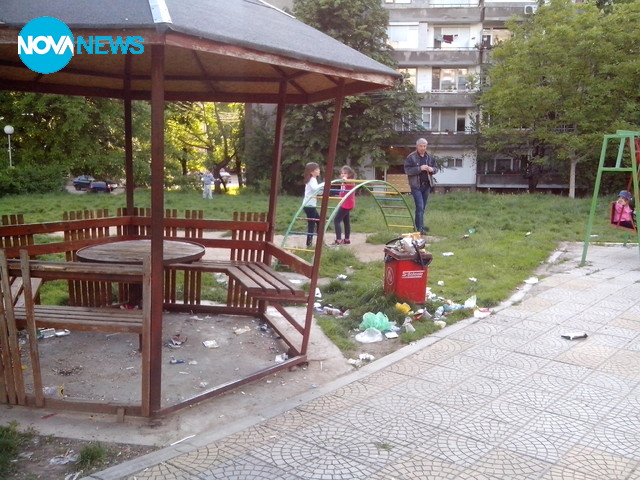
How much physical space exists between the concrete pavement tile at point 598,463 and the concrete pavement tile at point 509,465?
171 millimetres

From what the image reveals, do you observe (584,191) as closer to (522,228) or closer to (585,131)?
(585,131)

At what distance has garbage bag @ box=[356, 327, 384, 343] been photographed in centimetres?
571

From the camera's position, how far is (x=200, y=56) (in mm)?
5586

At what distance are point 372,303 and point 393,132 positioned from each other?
2515 cm

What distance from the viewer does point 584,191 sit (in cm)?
3325

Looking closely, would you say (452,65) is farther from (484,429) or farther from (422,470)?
(422,470)

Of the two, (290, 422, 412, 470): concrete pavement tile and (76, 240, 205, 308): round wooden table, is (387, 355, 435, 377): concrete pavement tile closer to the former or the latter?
(290, 422, 412, 470): concrete pavement tile

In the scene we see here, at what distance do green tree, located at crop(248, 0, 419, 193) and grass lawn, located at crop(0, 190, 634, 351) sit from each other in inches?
339

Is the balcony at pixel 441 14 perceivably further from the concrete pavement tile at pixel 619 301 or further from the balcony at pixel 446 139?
the concrete pavement tile at pixel 619 301

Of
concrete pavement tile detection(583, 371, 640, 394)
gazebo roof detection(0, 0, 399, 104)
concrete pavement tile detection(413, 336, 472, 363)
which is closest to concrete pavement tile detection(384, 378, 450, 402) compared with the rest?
concrete pavement tile detection(413, 336, 472, 363)

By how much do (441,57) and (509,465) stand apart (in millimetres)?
39560

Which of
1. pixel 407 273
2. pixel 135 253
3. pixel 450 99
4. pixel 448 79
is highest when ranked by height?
pixel 448 79

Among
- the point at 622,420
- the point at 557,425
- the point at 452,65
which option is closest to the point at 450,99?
the point at 452,65

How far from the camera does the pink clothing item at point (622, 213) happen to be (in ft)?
32.4
